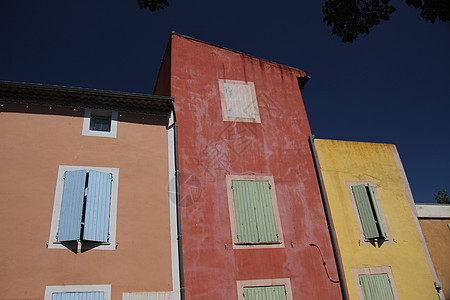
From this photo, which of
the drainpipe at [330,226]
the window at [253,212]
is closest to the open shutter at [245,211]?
the window at [253,212]

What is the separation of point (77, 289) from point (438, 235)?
34.9 ft

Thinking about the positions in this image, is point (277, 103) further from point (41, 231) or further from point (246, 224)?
point (41, 231)

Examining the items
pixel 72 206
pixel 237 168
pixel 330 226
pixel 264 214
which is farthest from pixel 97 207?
pixel 330 226

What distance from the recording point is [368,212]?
39.5 ft

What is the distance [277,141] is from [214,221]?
3541 mm

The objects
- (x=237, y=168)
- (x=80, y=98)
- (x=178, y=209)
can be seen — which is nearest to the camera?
(x=178, y=209)

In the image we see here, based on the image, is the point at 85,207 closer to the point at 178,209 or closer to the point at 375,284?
the point at 178,209

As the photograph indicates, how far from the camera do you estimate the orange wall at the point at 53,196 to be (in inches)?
342

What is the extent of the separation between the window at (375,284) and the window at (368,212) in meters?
0.88

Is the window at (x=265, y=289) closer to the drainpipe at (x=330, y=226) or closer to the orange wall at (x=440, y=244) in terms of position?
the drainpipe at (x=330, y=226)

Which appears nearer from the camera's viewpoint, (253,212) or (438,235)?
(253,212)

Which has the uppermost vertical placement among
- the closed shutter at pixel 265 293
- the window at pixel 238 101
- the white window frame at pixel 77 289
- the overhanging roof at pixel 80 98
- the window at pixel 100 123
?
the window at pixel 238 101

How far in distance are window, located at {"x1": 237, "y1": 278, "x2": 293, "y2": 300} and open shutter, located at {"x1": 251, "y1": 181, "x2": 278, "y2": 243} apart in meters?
1.07

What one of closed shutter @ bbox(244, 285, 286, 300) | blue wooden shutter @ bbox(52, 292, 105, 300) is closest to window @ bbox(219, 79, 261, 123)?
closed shutter @ bbox(244, 285, 286, 300)
